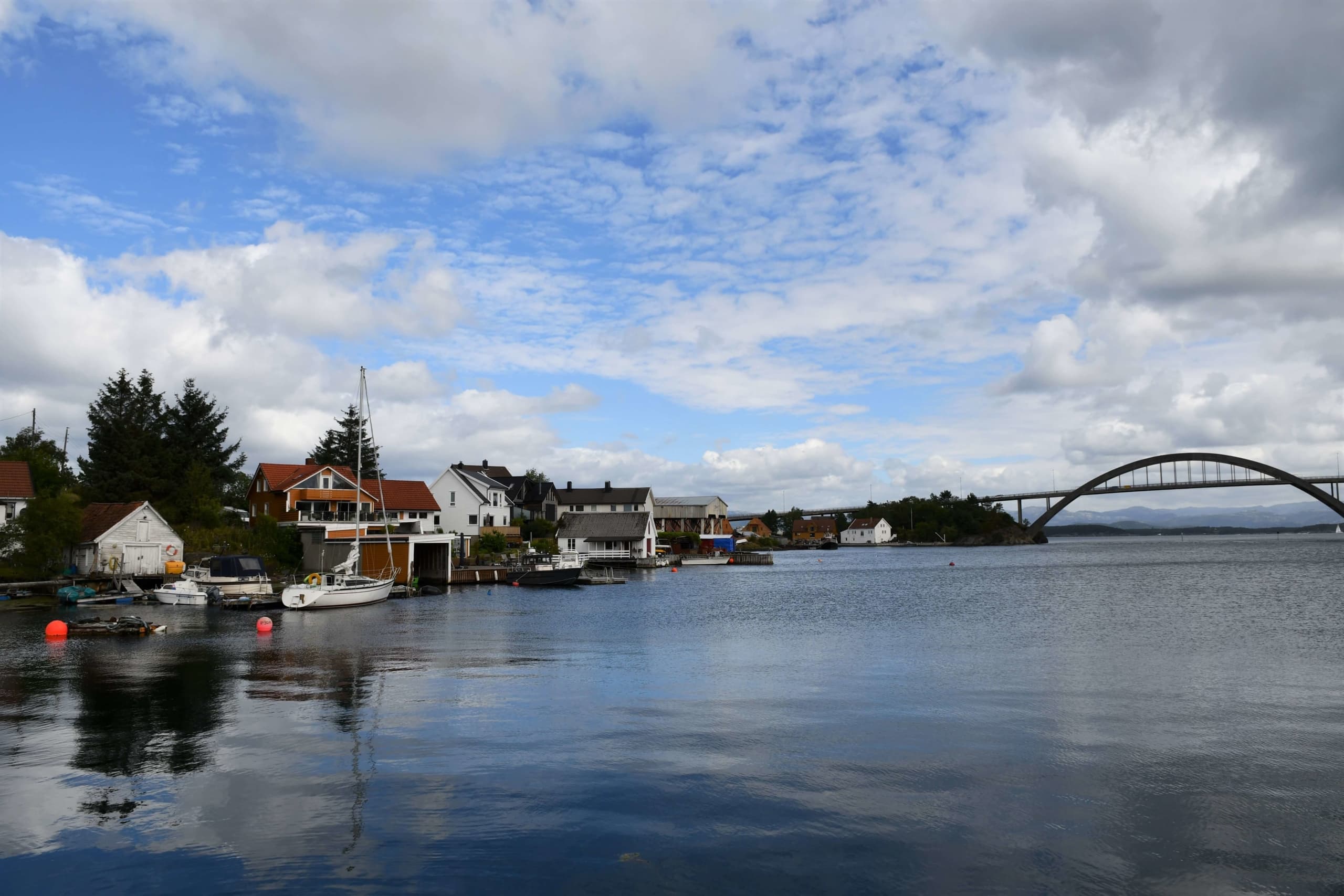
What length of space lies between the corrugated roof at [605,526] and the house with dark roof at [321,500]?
20646 millimetres

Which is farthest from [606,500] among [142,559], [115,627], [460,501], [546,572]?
[115,627]

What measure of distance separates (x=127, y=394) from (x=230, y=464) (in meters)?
12.7

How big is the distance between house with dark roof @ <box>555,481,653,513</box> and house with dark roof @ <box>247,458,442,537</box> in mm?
35809

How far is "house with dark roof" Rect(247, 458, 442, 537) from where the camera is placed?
2847 inches

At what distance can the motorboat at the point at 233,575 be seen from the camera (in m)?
52.8

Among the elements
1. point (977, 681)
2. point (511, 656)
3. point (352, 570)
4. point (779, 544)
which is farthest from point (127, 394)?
point (779, 544)

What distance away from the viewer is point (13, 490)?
56.2 metres

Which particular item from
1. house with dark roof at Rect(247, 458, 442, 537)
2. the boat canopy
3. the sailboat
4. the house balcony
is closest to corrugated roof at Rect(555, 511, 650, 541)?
house with dark roof at Rect(247, 458, 442, 537)

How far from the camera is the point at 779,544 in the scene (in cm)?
19925

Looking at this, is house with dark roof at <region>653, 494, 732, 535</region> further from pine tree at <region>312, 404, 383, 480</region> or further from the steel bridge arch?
the steel bridge arch

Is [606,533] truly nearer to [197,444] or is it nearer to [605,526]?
[605,526]

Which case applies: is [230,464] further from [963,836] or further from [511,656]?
[963,836]

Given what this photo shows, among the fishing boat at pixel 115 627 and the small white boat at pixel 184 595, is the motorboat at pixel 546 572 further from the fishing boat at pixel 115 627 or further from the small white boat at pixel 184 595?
the fishing boat at pixel 115 627

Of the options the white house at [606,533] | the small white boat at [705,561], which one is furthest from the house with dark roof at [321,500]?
the small white boat at [705,561]
